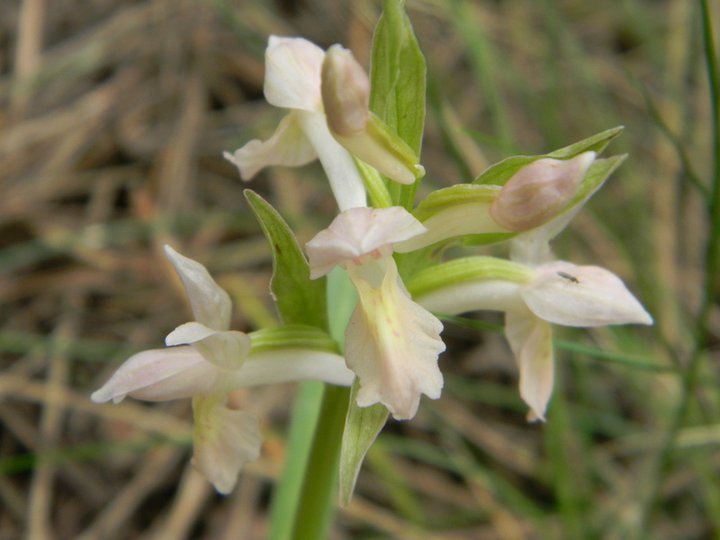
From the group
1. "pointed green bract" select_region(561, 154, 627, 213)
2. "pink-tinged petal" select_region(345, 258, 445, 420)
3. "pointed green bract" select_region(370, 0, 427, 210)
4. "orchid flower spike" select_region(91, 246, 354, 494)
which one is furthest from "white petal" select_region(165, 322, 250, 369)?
"pointed green bract" select_region(561, 154, 627, 213)

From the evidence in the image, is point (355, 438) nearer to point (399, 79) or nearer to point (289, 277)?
point (289, 277)

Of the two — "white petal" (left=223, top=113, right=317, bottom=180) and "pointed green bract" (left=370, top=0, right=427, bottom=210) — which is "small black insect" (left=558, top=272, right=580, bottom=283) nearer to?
"pointed green bract" (left=370, top=0, right=427, bottom=210)

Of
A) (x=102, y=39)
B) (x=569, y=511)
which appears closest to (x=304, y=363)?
(x=569, y=511)

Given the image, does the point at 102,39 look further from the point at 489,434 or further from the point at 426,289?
the point at 426,289

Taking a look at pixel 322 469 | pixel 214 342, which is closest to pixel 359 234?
pixel 214 342

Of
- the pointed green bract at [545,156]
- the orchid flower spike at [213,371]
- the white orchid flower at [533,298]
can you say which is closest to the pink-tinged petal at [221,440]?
the orchid flower spike at [213,371]

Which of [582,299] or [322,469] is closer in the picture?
[582,299]

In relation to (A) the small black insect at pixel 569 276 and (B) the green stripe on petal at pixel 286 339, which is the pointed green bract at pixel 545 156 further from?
(B) the green stripe on petal at pixel 286 339
